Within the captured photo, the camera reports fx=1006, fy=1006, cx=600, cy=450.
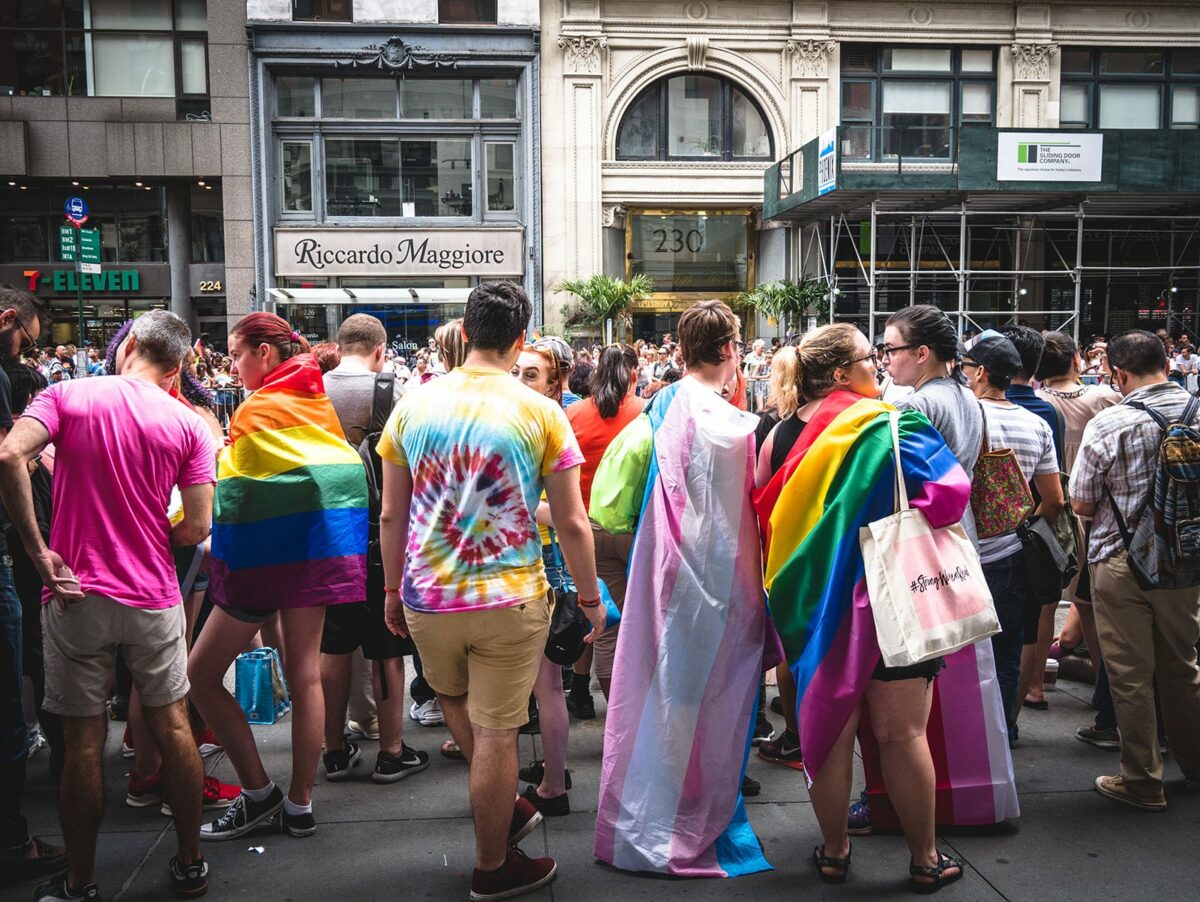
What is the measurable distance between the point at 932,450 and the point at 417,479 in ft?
5.96

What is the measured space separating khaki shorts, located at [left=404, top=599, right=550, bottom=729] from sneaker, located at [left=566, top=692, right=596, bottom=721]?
7.24 ft

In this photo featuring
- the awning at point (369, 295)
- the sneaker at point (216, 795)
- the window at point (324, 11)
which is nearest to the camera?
the sneaker at point (216, 795)

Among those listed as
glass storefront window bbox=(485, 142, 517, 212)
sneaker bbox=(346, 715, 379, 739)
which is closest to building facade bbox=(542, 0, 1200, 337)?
glass storefront window bbox=(485, 142, 517, 212)

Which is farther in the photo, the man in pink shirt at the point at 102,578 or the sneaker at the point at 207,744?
the sneaker at the point at 207,744

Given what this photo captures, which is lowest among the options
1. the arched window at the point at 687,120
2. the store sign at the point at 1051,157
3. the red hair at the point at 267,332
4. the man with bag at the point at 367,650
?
the man with bag at the point at 367,650

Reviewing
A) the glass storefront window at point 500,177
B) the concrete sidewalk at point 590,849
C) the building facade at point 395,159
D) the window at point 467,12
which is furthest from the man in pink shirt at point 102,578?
the window at point 467,12

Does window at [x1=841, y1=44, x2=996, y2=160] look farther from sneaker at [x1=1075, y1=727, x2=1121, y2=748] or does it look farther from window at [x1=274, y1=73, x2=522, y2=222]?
sneaker at [x1=1075, y1=727, x2=1121, y2=748]

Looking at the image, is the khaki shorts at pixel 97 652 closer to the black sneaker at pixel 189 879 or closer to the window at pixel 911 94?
the black sneaker at pixel 189 879

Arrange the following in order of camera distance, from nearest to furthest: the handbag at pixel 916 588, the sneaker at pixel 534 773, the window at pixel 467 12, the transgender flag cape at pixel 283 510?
1. the handbag at pixel 916 588
2. the transgender flag cape at pixel 283 510
3. the sneaker at pixel 534 773
4. the window at pixel 467 12

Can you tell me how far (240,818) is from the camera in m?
4.24

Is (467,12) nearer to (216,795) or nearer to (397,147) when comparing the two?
(397,147)

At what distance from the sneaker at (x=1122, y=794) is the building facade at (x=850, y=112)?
68.4 feet

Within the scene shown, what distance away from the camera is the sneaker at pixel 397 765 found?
15.8 ft

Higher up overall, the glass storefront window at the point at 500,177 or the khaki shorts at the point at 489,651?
the glass storefront window at the point at 500,177
